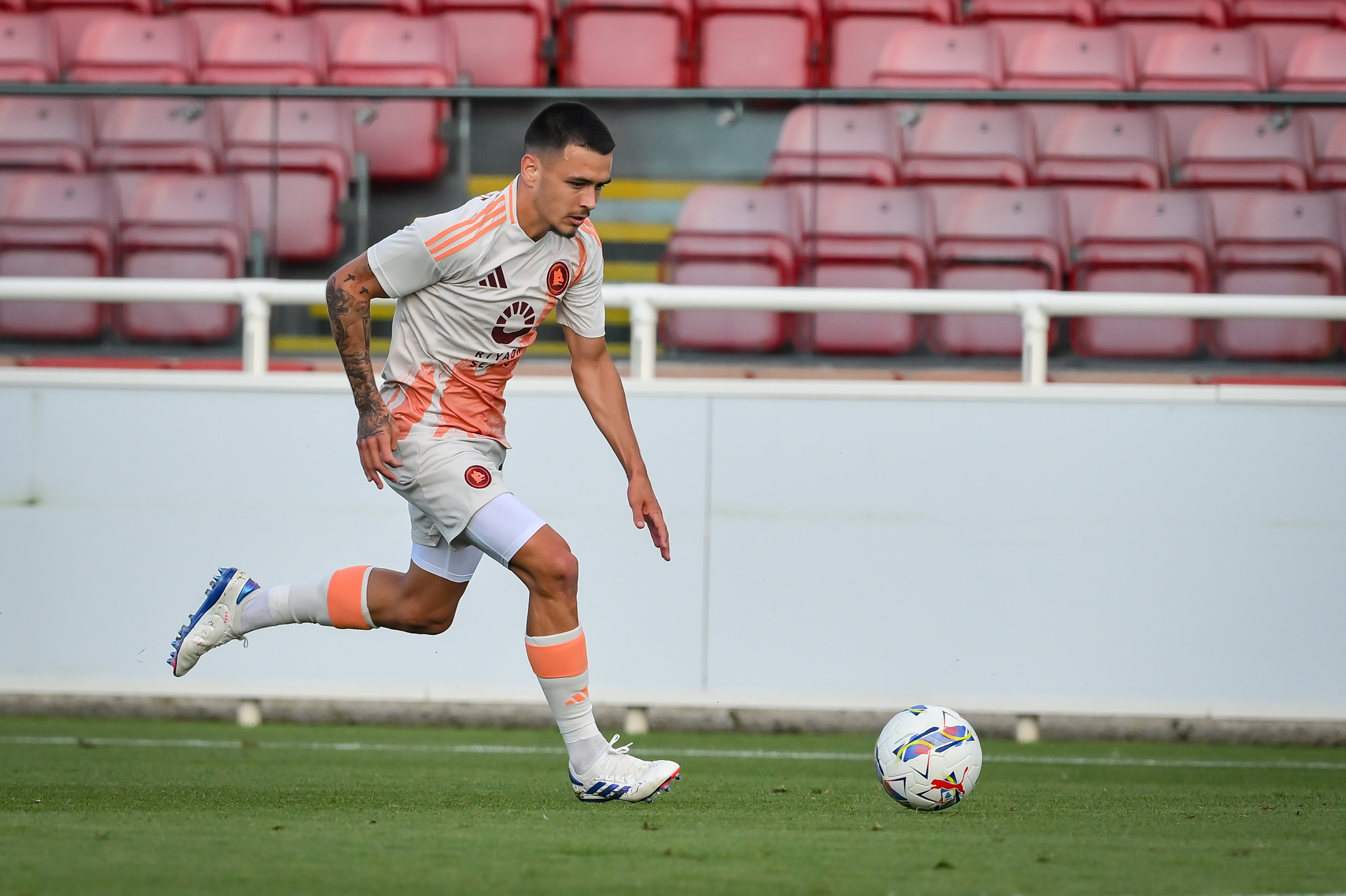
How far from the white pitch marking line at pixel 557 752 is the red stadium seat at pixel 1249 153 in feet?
8.61

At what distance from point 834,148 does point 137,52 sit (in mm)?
4705

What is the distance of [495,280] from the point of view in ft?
14.5

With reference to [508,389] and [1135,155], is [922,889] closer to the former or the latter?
[508,389]

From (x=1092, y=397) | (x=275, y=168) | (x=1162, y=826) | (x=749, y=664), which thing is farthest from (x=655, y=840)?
(x=275, y=168)

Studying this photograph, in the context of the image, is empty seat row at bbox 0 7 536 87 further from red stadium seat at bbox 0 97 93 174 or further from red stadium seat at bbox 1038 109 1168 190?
red stadium seat at bbox 1038 109 1168 190

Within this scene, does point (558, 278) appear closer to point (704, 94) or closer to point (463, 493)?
point (463, 493)

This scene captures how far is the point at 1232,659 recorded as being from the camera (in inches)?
253

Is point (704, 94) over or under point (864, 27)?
under

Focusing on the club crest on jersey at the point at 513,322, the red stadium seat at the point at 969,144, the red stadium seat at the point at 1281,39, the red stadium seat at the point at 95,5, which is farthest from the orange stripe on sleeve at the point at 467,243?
the red stadium seat at the point at 95,5

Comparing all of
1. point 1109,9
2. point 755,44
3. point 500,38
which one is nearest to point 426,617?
A: point 755,44

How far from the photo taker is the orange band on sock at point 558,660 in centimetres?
435

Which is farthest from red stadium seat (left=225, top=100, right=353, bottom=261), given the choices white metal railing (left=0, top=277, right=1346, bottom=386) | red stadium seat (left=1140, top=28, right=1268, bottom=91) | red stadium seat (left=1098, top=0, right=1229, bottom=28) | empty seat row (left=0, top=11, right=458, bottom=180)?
red stadium seat (left=1098, top=0, right=1229, bottom=28)

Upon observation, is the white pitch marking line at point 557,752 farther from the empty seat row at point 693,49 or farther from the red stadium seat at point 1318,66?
the red stadium seat at point 1318,66

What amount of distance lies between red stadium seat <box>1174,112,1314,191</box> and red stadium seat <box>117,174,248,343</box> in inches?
170
